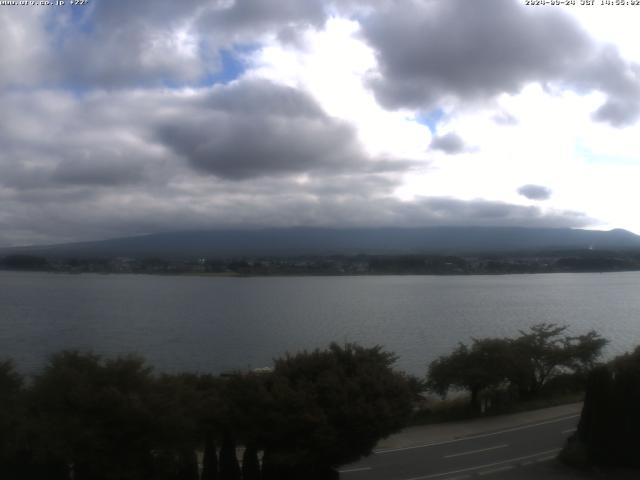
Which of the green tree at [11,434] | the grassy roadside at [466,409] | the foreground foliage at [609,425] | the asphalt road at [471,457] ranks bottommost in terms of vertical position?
the grassy roadside at [466,409]

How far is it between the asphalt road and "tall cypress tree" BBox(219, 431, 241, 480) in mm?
3462

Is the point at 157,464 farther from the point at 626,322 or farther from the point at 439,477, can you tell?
the point at 626,322

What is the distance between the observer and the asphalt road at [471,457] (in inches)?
607

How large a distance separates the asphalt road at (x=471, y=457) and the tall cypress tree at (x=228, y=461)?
3462 mm

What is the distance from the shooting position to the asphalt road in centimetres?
1541

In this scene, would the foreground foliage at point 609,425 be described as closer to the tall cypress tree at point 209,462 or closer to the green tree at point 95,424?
the tall cypress tree at point 209,462

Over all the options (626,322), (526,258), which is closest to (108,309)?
(626,322)

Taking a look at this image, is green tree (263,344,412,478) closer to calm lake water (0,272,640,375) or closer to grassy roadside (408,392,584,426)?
grassy roadside (408,392,584,426)

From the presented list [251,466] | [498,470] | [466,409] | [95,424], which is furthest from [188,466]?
[466,409]

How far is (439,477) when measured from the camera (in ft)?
49.3

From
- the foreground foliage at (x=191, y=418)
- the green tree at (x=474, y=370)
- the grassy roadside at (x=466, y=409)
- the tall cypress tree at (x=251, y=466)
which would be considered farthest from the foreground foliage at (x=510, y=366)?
the tall cypress tree at (x=251, y=466)

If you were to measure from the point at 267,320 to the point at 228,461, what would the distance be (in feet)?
145

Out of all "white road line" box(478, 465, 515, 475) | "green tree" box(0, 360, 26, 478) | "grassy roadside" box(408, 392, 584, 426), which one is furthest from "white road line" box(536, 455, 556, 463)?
"green tree" box(0, 360, 26, 478)

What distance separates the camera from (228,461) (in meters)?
12.8
